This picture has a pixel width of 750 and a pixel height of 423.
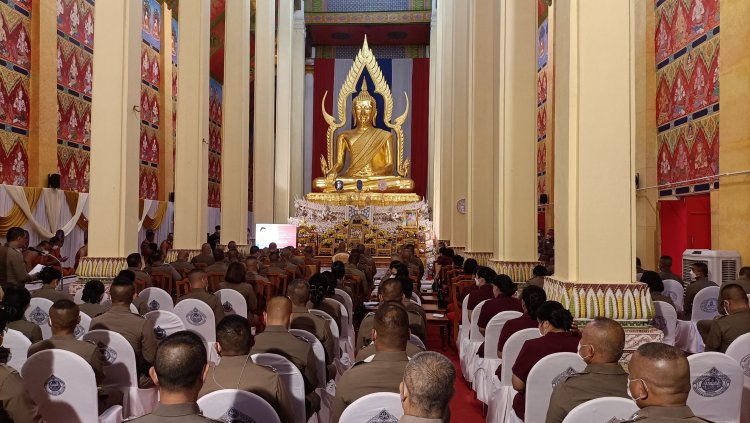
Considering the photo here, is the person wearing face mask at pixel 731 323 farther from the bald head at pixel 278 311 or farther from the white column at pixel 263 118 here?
the white column at pixel 263 118

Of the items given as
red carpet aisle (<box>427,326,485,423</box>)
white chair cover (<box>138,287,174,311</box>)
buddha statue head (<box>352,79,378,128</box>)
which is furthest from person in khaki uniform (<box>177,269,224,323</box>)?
buddha statue head (<box>352,79,378,128</box>)

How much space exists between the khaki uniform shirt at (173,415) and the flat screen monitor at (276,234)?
11450mm

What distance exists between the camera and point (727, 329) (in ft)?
15.8

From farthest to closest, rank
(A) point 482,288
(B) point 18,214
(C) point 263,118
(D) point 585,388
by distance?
(C) point 263,118, (B) point 18,214, (A) point 482,288, (D) point 585,388

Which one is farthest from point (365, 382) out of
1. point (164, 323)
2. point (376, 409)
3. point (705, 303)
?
point (705, 303)

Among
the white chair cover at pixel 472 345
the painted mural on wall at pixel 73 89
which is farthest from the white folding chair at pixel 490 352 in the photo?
the painted mural on wall at pixel 73 89

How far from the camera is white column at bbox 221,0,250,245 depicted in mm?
13406

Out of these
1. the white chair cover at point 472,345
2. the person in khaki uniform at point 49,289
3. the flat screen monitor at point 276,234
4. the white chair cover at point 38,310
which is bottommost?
the white chair cover at point 472,345

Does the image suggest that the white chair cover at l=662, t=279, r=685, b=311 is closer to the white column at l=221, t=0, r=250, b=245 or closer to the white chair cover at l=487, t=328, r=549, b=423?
the white chair cover at l=487, t=328, r=549, b=423

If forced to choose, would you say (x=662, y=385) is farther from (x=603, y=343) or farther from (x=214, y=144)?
(x=214, y=144)

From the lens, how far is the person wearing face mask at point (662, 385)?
7.68 ft

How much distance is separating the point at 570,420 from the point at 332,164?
1868 centimetres

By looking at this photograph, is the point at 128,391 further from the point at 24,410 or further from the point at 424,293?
the point at 424,293

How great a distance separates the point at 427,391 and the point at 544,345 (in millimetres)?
1870
